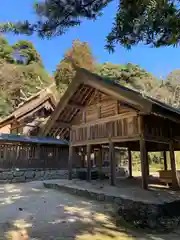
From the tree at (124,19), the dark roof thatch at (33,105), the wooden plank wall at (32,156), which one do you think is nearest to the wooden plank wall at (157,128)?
the tree at (124,19)

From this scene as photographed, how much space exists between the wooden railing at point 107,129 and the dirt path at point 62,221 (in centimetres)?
317

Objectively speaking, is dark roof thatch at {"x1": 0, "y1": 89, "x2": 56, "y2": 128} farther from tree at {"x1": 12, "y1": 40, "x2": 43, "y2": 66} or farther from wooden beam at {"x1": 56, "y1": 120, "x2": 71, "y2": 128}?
tree at {"x1": 12, "y1": 40, "x2": 43, "y2": 66}

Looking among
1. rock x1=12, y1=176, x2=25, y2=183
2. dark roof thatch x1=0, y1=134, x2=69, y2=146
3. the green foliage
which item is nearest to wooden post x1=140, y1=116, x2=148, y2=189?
rock x1=12, y1=176, x2=25, y2=183

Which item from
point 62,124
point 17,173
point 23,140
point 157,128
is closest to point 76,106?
point 62,124

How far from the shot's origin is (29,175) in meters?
14.3

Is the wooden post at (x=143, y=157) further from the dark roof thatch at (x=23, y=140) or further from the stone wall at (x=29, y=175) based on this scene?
the dark roof thatch at (x=23, y=140)

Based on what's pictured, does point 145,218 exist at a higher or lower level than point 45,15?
lower

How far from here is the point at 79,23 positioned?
4.18m

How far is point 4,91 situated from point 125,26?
27880 mm

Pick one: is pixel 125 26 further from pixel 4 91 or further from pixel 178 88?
pixel 178 88

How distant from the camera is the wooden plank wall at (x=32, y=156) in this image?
551 inches

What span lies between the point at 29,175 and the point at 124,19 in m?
12.9

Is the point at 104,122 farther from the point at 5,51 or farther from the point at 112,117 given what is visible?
the point at 5,51

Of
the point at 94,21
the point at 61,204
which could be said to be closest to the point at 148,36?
the point at 94,21
